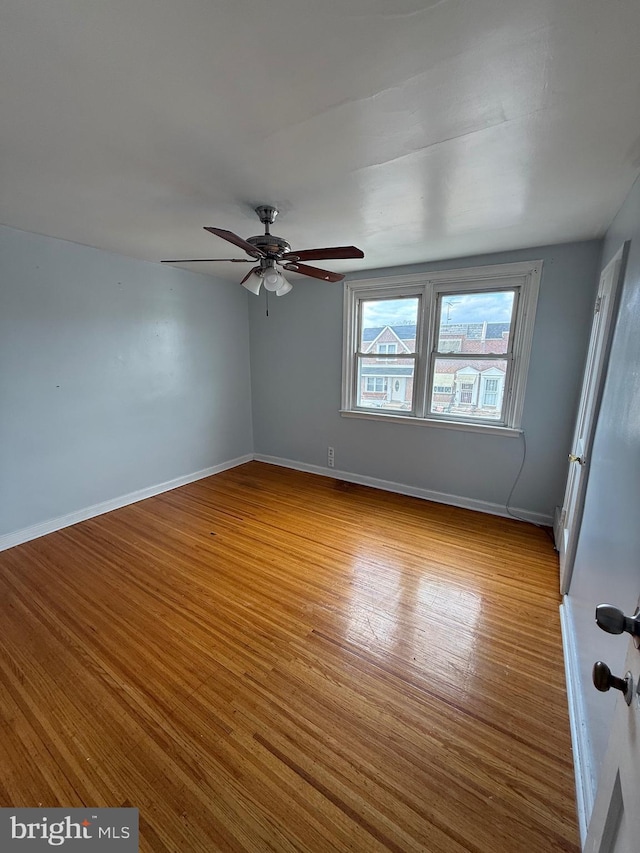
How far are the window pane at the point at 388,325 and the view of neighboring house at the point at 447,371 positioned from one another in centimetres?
1

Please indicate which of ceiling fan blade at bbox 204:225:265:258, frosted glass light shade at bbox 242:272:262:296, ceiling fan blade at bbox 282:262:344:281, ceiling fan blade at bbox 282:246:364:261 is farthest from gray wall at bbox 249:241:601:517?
ceiling fan blade at bbox 204:225:265:258

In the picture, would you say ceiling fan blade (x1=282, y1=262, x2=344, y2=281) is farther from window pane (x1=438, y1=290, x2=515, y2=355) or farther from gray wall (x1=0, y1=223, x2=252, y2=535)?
gray wall (x1=0, y1=223, x2=252, y2=535)

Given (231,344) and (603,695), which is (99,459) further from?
(603,695)

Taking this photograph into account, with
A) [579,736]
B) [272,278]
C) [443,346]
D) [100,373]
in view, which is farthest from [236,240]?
[579,736]

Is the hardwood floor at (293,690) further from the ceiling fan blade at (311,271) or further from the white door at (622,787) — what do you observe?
Result: the ceiling fan blade at (311,271)

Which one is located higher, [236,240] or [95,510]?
[236,240]

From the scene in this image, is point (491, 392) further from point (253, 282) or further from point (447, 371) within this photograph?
point (253, 282)

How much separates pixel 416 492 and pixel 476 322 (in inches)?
70.0

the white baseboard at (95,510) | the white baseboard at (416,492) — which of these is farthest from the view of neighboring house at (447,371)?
the white baseboard at (95,510)

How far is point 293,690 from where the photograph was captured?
156 centimetres

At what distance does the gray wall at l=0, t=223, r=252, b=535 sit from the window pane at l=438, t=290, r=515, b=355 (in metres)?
2.53

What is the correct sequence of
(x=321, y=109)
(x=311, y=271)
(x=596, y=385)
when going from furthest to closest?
(x=311, y=271), (x=596, y=385), (x=321, y=109)

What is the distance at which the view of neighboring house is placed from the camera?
10.3 ft

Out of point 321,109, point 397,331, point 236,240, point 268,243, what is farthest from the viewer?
point 397,331
